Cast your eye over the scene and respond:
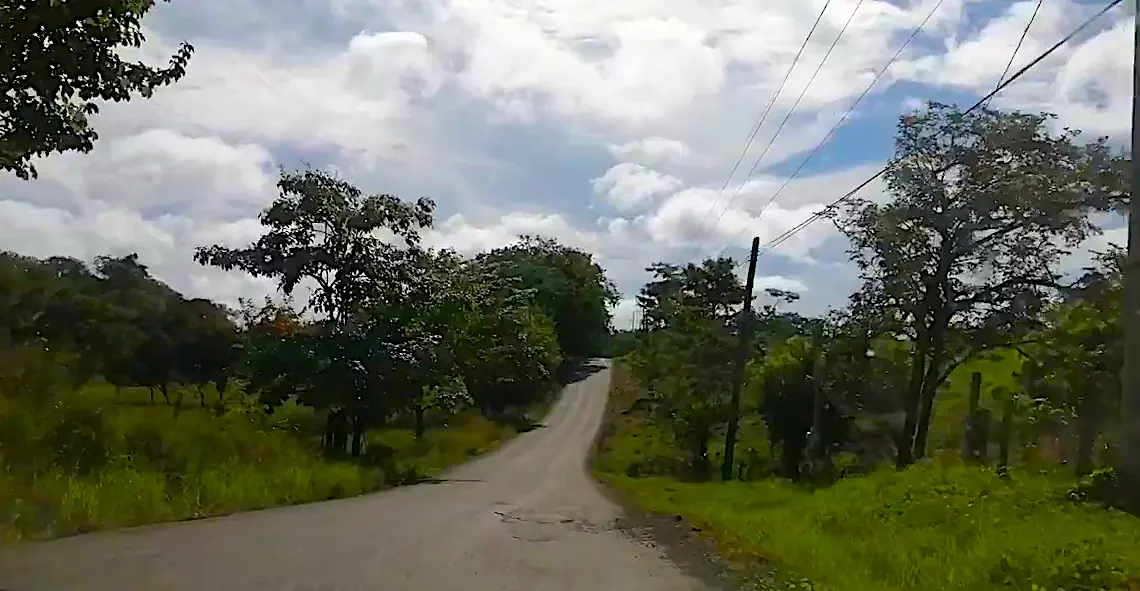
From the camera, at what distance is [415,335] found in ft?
117

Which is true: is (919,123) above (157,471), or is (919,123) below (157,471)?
above

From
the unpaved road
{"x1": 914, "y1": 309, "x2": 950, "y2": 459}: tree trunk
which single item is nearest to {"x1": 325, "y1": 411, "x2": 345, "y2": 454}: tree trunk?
the unpaved road

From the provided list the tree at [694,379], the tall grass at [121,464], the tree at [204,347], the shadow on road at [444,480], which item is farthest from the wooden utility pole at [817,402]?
the tree at [204,347]

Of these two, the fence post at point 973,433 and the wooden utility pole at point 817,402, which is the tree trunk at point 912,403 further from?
the wooden utility pole at point 817,402

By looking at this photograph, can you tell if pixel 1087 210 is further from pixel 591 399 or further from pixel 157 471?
pixel 591 399

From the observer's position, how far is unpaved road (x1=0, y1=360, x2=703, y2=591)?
402 inches

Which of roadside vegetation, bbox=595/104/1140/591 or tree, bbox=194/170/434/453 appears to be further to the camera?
tree, bbox=194/170/434/453

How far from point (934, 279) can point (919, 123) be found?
3899mm

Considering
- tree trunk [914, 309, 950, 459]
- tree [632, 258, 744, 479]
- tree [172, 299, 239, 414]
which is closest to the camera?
tree trunk [914, 309, 950, 459]

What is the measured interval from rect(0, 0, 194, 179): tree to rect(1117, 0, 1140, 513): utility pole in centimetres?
1192

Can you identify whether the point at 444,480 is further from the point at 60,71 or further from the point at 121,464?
the point at 60,71

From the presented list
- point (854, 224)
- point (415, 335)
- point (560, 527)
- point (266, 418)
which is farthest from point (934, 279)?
point (266, 418)

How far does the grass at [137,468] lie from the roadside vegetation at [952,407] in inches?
317

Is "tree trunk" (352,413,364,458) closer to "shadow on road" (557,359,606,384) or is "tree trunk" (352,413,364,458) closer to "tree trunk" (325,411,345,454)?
"tree trunk" (325,411,345,454)
